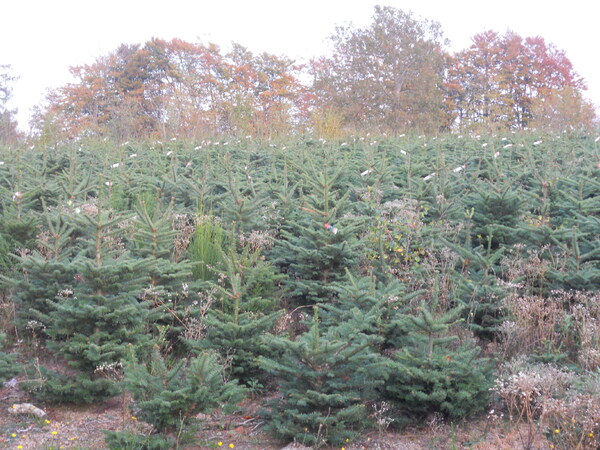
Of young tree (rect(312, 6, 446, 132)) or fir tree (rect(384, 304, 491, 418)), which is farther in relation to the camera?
young tree (rect(312, 6, 446, 132))

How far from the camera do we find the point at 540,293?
5879 mm

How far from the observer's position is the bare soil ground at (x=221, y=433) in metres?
4.15

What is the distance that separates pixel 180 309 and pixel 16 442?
6.10 feet

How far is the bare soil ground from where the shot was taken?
4.15m

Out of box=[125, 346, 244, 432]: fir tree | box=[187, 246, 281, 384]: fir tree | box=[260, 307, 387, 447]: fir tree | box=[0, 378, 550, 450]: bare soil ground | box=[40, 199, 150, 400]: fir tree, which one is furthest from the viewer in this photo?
box=[187, 246, 281, 384]: fir tree

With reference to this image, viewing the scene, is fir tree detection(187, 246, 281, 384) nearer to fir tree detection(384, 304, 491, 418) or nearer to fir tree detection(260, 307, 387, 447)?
fir tree detection(260, 307, 387, 447)

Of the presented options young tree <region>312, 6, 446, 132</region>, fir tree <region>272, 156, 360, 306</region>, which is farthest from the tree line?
fir tree <region>272, 156, 360, 306</region>

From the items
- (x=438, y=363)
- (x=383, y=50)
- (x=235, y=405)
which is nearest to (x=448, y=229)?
(x=438, y=363)

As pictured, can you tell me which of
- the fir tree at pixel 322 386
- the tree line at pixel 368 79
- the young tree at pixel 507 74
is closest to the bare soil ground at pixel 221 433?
the fir tree at pixel 322 386

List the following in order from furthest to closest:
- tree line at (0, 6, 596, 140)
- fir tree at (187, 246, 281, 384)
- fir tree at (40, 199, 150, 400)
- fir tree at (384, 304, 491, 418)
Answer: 1. tree line at (0, 6, 596, 140)
2. fir tree at (187, 246, 281, 384)
3. fir tree at (40, 199, 150, 400)
4. fir tree at (384, 304, 491, 418)

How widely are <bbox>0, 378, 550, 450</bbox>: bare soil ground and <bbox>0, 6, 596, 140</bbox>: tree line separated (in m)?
21.6

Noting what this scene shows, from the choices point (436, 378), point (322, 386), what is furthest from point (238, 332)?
point (436, 378)

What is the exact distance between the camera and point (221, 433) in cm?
444

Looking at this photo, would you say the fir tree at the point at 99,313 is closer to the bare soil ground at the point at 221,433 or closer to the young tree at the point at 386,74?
the bare soil ground at the point at 221,433
